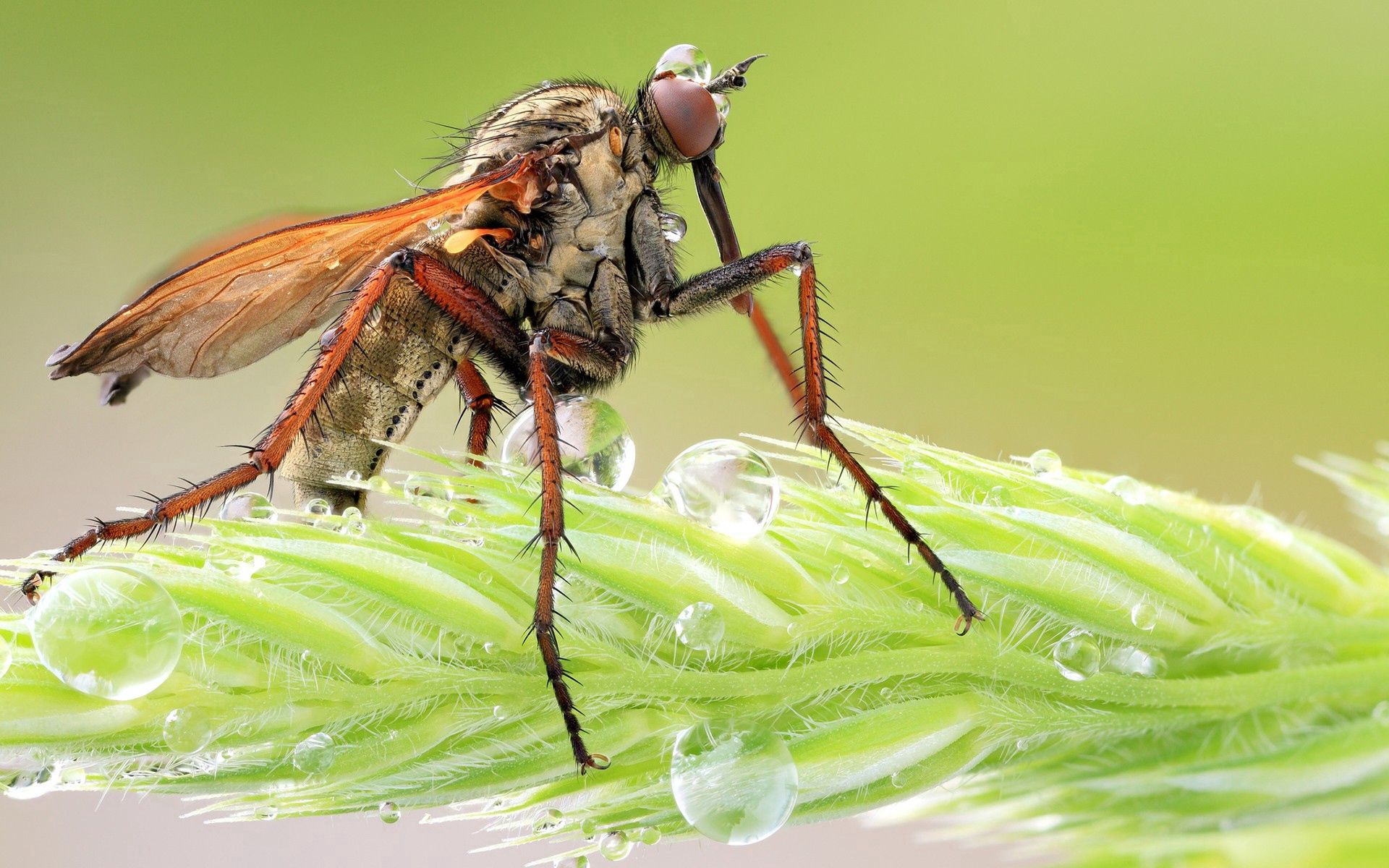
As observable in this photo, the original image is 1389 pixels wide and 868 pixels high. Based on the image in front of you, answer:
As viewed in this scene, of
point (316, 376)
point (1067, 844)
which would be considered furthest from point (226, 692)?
point (316, 376)

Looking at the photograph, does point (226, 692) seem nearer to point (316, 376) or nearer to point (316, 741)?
point (316, 741)

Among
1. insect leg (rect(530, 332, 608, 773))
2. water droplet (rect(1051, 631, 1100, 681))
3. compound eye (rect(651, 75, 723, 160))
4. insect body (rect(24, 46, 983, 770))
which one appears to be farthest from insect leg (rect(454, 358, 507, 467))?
water droplet (rect(1051, 631, 1100, 681))

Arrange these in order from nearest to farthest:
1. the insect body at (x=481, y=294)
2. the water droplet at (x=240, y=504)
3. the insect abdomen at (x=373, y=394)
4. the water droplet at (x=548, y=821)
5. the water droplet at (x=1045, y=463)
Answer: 1. the water droplet at (x=548, y=821)
2. the water droplet at (x=1045, y=463)
3. the water droplet at (x=240, y=504)
4. the insect body at (x=481, y=294)
5. the insect abdomen at (x=373, y=394)

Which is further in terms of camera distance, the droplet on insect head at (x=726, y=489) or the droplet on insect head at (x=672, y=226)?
the droplet on insect head at (x=672, y=226)

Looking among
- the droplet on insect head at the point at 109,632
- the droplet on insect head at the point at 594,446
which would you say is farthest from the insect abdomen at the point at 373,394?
the droplet on insect head at the point at 109,632

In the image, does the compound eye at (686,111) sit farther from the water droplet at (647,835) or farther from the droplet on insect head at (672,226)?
the water droplet at (647,835)

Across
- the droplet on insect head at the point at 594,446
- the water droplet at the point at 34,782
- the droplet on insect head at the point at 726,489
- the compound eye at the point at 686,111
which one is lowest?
the water droplet at the point at 34,782

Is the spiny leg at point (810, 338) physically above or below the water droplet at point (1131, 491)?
above
